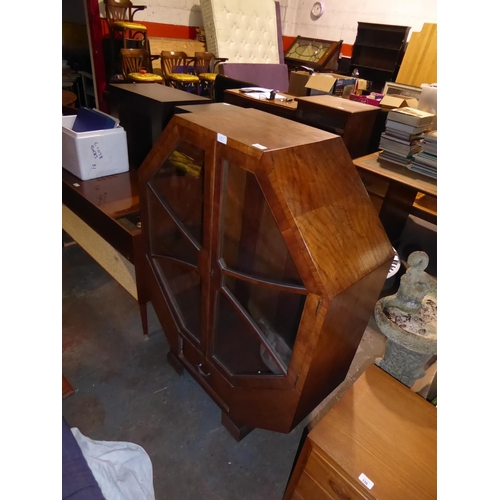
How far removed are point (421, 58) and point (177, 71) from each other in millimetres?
3409

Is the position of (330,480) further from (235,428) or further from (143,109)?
(143,109)

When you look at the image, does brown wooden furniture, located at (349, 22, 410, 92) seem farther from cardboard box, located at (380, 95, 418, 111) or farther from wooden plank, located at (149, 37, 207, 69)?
cardboard box, located at (380, 95, 418, 111)

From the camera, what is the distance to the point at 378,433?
95 centimetres

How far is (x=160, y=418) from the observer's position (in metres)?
1.42

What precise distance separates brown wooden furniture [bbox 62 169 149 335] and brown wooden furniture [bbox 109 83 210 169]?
0.18m

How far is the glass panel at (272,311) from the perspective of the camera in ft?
3.16

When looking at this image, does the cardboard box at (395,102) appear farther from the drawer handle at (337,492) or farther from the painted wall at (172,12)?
the painted wall at (172,12)

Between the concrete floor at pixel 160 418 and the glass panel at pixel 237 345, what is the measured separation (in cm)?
39

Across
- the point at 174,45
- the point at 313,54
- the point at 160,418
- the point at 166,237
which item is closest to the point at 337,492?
the point at 160,418

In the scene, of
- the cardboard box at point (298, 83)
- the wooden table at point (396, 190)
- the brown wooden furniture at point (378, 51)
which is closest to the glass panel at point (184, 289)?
the wooden table at point (396, 190)
